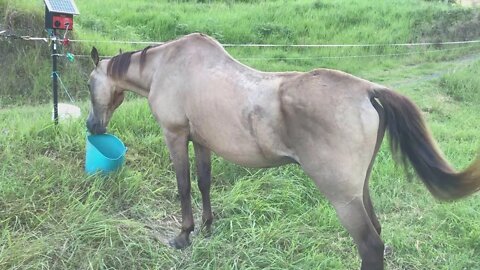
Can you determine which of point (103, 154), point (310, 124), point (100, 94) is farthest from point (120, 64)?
point (310, 124)

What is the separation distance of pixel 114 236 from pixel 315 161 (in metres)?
1.62

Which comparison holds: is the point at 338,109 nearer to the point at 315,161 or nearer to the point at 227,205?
the point at 315,161

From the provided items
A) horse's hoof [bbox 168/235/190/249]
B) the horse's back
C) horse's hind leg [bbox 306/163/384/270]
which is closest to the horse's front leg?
horse's hoof [bbox 168/235/190/249]

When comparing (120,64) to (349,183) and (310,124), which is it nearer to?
(310,124)

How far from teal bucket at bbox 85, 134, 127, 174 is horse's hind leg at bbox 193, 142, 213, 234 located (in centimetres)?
81

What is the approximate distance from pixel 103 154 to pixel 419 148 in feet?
9.32

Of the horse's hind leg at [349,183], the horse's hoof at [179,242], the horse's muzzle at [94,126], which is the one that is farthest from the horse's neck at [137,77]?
the horse's hind leg at [349,183]

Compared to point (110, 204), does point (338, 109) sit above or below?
above

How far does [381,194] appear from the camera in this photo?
4828mm

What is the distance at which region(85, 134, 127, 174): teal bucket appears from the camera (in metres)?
4.42

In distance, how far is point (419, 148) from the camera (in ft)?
10.2

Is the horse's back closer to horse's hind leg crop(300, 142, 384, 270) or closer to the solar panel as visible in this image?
horse's hind leg crop(300, 142, 384, 270)

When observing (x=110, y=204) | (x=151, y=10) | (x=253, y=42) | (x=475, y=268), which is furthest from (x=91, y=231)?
(x=151, y=10)

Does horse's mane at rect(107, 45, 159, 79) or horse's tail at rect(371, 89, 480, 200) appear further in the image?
horse's mane at rect(107, 45, 159, 79)
